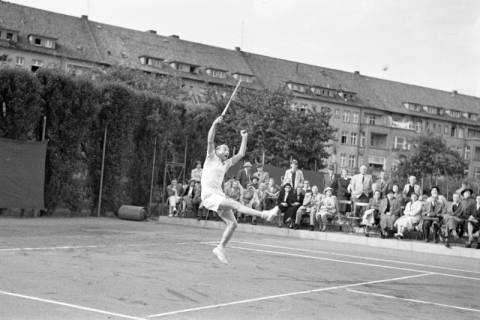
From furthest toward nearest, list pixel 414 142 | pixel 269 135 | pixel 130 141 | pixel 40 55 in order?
pixel 414 142
pixel 40 55
pixel 269 135
pixel 130 141

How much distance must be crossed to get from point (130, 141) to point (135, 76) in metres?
28.9

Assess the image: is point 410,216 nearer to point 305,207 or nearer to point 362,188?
point 362,188

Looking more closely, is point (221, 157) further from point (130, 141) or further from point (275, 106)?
point (275, 106)

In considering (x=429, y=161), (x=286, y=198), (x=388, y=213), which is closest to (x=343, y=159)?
(x=429, y=161)

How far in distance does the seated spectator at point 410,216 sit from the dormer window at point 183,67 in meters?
61.5

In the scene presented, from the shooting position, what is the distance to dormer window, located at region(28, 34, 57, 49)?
7006 centimetres

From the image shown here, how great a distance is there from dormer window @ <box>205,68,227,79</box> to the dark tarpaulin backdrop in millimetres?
59692

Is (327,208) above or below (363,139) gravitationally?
below

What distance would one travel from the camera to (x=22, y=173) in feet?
75.4

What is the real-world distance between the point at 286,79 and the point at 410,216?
71.9 meters

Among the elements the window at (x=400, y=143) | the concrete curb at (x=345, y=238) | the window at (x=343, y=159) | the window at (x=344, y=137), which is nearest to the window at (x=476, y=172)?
the window at (x=400, y=143)

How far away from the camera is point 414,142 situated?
7556 cm

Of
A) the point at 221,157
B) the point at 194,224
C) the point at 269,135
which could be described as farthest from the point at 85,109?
the point at 269,135

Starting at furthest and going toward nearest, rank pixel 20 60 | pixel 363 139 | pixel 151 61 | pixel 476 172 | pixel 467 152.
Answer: pixel 467 152, pixel 476 172, pixel 363 139, pixel 151 61, pixel 20 60
